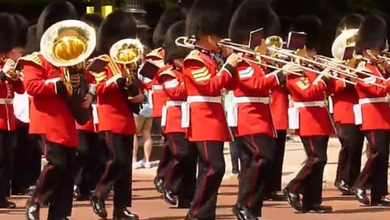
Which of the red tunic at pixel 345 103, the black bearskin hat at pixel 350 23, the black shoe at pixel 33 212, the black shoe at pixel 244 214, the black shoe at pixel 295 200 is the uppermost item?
the black bearskin hat at pixel 350 23

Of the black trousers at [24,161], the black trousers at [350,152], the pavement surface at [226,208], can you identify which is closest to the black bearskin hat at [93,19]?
the black trousers at [24,161]

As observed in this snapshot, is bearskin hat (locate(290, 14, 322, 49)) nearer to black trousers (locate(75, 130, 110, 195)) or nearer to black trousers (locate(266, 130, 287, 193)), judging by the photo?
black trousers (locate(266, 130, 287, 193))

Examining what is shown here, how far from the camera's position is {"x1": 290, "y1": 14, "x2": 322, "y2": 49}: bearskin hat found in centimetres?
1044

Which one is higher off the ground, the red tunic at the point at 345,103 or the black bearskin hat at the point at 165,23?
the black bearskin hat at the point at 165,23

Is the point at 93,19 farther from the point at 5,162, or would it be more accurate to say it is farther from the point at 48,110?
the point at 48,110

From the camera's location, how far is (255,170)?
8961 mm

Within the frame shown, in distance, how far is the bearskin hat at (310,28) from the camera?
1044cm

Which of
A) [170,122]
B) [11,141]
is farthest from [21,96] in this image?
[170,122]

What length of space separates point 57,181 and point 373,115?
3.11 meters

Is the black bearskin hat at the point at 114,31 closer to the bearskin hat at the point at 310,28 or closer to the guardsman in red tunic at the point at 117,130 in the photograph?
the guardsman in red tunic at the point at 117,130

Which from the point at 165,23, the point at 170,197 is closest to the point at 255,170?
the point at 170,197

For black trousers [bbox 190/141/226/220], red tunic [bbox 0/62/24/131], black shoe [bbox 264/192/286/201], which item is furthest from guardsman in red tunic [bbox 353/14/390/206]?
red tunic [bbox 0/62/24/131]

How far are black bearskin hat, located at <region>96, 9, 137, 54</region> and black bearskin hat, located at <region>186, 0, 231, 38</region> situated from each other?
856 millimetres

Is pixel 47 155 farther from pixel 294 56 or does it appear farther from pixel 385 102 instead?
pixel 385 102
